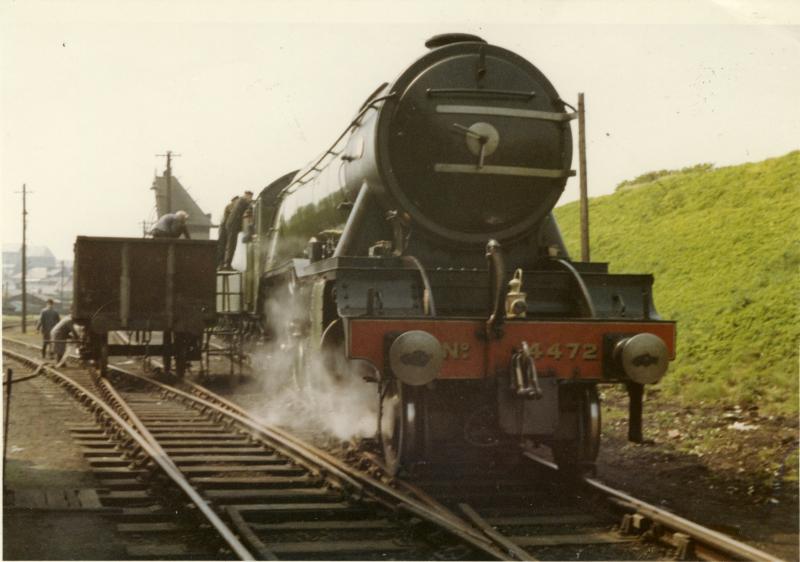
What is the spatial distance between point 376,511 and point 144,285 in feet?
22.2

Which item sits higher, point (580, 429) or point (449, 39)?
point (449, 39)

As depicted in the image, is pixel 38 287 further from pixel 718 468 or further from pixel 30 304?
pixel 718 468

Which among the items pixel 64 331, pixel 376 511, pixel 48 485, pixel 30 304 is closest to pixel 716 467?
pixel 376 511

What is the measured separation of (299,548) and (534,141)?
3370mm

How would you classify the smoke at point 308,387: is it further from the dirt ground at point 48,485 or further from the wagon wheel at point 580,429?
the dirt ground at point 48,485

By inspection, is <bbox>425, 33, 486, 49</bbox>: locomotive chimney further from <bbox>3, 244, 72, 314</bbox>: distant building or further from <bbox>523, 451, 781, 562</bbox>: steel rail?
<bbox>3, 244, 72, 314</bbox>: distant building

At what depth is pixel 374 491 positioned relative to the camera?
5.95m

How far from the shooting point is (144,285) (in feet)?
37.5

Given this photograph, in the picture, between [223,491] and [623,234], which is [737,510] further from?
[623,234]

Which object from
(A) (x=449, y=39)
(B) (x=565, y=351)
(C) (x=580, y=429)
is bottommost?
(C) (x=580, y=429)

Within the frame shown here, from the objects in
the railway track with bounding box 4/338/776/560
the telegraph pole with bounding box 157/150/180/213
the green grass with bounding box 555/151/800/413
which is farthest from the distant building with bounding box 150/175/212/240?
the green grass with bounding box 555/151/800/413

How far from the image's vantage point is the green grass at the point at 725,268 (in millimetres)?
9664

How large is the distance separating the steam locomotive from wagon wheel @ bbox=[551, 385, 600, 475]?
1cm

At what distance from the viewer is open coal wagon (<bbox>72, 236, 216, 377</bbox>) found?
36.9 feet
